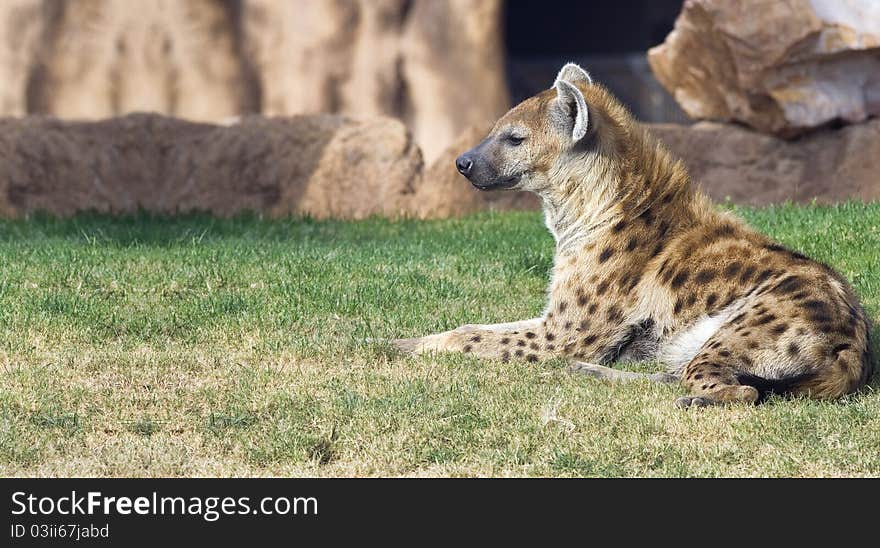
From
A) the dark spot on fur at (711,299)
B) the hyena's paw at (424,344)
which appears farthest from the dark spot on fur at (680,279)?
the hyena's paw at (424,344)

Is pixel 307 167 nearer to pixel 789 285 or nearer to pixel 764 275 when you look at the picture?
pixel 764 275

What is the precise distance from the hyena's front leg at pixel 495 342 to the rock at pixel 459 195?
4.65m

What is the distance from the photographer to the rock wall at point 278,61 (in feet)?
41.5

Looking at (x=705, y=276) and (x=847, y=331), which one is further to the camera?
(x=705, y=276)

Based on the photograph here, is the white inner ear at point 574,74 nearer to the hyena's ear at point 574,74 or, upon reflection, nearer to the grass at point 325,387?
the hyena's ear at point 574,74

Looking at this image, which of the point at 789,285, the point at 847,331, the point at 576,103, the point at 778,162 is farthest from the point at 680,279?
the point at 778,162

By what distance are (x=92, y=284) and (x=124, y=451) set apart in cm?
211

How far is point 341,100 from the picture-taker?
12992mm

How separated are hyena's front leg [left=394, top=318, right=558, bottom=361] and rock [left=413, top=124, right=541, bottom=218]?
4647mm

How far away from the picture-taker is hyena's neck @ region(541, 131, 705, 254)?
4.90 m

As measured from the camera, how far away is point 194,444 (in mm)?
3889

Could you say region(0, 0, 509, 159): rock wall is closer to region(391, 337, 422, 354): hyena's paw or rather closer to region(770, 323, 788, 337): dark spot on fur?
region(391, 337, 422, 354): hyena's paw

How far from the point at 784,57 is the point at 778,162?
810mm

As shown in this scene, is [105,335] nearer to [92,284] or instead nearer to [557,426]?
[92,284]
